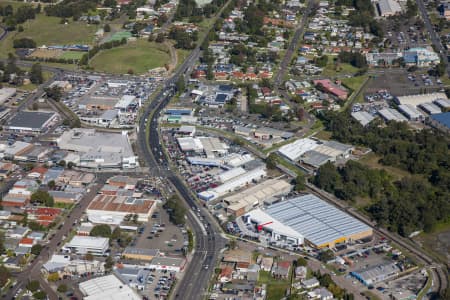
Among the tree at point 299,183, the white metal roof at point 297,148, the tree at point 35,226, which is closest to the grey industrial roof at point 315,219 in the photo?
the tree at point 299,183

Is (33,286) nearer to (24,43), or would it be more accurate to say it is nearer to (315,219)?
(315,219)

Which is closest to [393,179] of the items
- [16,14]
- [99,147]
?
[99,147]

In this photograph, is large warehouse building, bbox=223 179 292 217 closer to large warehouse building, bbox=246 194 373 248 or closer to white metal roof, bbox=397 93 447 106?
large warehouse building, bbox=246 194 373 248

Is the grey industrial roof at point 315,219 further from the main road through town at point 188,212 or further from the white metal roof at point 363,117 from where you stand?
→ the white metal roof at point 363,117

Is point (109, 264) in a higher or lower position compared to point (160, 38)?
lower

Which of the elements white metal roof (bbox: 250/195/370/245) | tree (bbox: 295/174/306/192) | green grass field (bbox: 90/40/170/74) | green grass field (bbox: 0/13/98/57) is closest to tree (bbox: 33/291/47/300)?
white metal roof (bbox: 250/195/370/245)

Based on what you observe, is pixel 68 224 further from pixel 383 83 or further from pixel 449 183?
pixel 383 83

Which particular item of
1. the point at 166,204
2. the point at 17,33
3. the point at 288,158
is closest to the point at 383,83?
the point at 288,158
